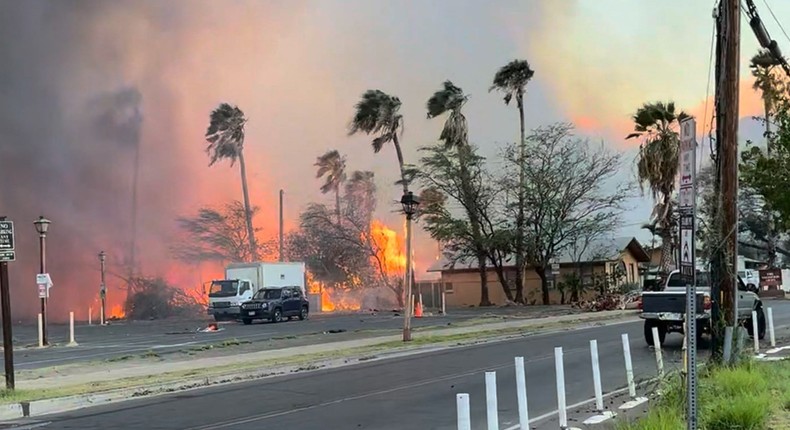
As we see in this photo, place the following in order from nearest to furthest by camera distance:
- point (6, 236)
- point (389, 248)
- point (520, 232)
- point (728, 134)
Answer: point (728, 134)
point (6, 236)
point (520, 232)
point (389, 248)

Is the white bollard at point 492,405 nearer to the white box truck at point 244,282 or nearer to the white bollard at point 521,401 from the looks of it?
the white bollard at point 521,401

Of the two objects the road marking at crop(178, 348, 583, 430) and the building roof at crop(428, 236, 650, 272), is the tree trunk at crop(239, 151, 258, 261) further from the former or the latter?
the road marking at crop(178, 348, 583, 430)

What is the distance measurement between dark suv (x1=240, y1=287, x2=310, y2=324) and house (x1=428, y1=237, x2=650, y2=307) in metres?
16.6

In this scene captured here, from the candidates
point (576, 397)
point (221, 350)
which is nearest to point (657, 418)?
point (576, 397)

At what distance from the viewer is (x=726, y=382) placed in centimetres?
938

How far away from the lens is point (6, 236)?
1301 cm

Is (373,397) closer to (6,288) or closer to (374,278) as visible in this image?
(6,288)

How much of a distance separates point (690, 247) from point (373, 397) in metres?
6.88

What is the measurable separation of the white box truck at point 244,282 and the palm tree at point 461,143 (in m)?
11.9

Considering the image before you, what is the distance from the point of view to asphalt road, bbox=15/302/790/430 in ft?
31.9

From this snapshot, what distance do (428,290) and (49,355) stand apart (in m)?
40.2

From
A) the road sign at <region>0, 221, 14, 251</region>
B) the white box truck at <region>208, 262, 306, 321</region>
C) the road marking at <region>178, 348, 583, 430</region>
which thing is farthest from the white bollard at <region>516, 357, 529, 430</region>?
the white box truck at <region>208, 262, 306, 321</region>

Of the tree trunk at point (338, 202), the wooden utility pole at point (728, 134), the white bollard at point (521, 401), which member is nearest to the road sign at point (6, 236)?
the white bollard at point (521, 401)

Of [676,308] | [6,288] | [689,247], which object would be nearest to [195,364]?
[6,288]
